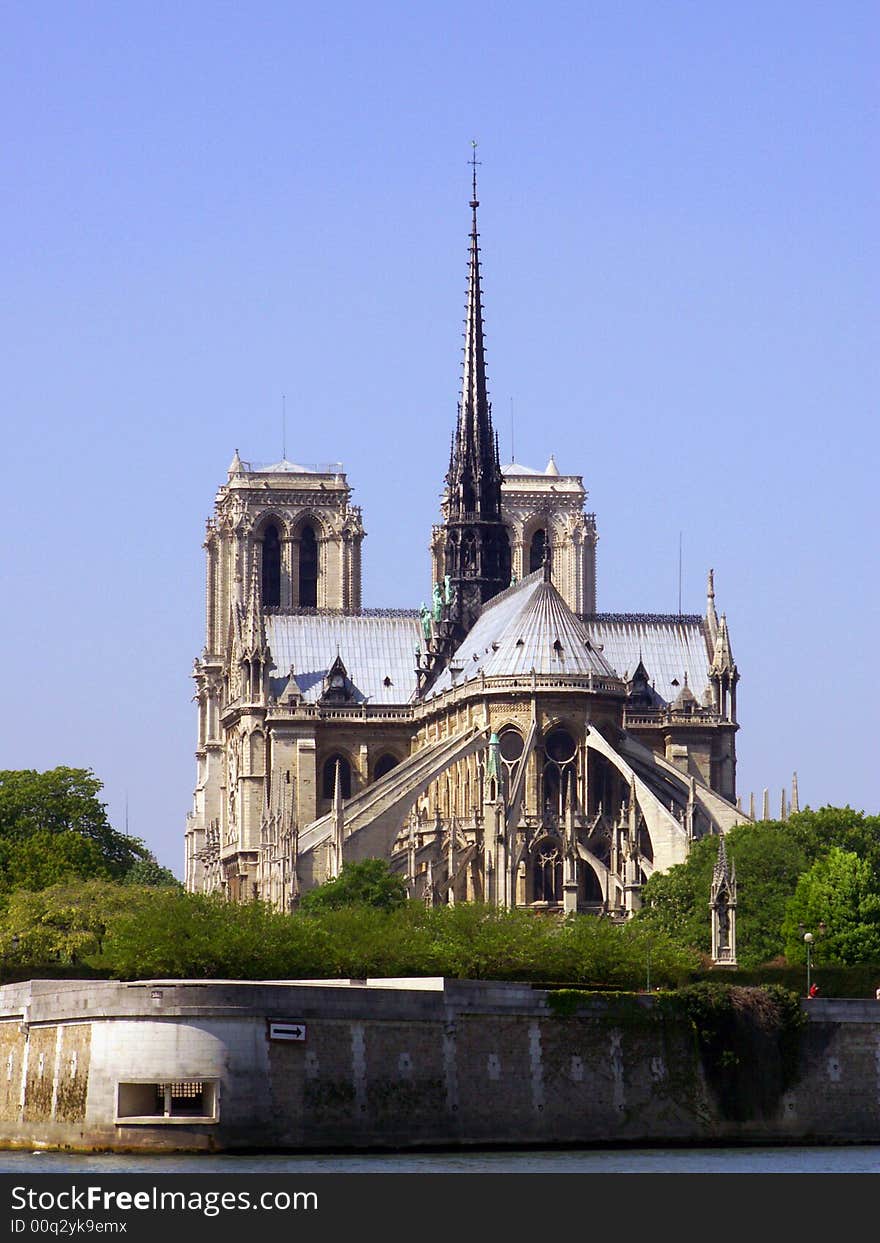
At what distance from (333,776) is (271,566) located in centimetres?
2130

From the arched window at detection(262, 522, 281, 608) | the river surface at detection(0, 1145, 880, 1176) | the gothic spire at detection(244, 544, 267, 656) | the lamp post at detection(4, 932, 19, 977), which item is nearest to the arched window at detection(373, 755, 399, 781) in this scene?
the gothic spire at detection(244, 544, 267, 656)

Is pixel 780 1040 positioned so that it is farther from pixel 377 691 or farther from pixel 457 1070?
pixel 377 691

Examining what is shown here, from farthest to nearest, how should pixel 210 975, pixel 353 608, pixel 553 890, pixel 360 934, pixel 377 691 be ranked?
pixel 353 608, pixel 377 691, pixel 553 890, pixel 360 934, pixel 210 975

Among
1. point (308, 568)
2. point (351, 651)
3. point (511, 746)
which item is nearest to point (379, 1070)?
point (511, 746)

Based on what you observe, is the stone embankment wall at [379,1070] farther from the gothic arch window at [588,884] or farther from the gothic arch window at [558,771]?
the gothic arch window at [558,771]

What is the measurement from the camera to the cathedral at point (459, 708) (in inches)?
5763

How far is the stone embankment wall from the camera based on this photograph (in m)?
82.1

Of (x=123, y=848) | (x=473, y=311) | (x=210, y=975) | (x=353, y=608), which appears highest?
(x=473, y=311)

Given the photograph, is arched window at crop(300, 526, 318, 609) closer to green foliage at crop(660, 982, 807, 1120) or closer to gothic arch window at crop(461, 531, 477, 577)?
gothic arch window at crop(461, 531, 477, 577)
